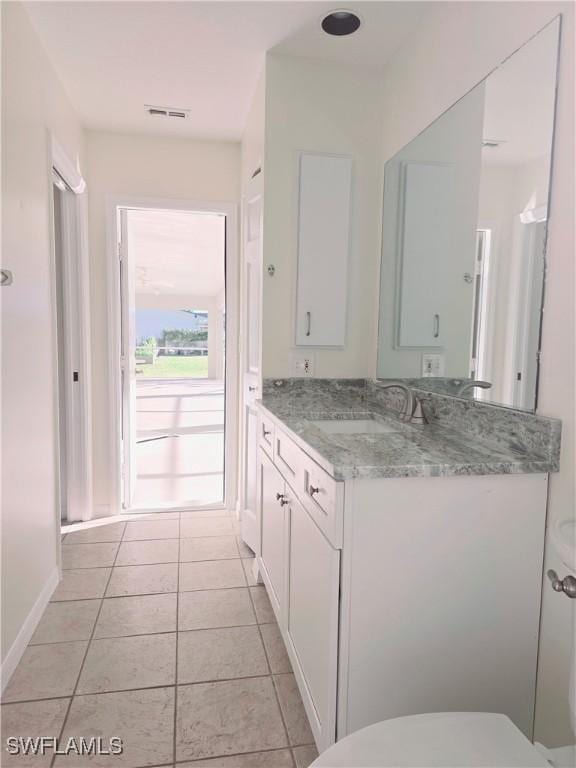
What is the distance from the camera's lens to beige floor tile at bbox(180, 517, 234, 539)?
3.06 m

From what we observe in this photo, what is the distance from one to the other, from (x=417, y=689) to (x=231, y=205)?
2.97 m

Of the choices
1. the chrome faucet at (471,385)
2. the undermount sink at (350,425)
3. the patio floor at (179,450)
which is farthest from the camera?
the patio floor at (179,450)

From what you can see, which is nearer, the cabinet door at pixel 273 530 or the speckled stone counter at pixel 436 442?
the speckled stone counter at pixel 436 442

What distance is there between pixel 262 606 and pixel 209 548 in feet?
2.30

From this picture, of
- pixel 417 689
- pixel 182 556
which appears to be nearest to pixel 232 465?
pixel 182 556

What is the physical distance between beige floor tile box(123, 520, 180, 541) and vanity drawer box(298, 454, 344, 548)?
1775mm

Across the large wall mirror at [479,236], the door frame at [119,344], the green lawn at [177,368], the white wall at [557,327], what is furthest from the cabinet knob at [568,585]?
the green lawn at [177,368]

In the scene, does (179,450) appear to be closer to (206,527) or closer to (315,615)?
(206,527)

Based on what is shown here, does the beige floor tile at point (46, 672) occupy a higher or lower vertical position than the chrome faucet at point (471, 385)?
lower

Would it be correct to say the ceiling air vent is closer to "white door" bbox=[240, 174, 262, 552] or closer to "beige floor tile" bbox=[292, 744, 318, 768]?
"white door" bbox=[240, 174, 262, 552]

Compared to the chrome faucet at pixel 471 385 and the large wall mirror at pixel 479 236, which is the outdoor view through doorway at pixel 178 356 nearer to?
the large wall mirror at pixel 479 236

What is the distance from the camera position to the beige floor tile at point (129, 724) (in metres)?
1.41

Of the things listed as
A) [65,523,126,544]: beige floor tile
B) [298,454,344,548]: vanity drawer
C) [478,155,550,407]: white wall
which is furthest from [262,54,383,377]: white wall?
[65,523,126,544]: beige floor tile

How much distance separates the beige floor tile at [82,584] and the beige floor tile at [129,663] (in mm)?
417
